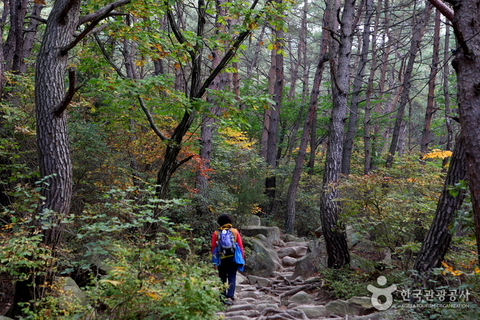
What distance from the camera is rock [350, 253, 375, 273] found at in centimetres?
626

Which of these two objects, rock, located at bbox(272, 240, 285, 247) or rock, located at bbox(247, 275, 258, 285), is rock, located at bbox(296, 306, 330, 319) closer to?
rock, located at bbox(247, 275, 258, 285)

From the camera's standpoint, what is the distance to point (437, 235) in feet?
15.0

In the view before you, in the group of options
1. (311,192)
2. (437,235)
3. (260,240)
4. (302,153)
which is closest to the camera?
Answer: (437,235)

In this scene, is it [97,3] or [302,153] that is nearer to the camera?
[97,3]

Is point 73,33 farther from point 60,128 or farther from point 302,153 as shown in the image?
point 302,153

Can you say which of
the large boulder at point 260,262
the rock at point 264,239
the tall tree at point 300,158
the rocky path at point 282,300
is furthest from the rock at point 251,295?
the tall tree at point 300,158

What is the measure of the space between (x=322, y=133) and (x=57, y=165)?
1569 centimetres

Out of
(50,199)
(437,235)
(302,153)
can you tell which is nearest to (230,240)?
(50,199)

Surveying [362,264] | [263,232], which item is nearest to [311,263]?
[362,264]

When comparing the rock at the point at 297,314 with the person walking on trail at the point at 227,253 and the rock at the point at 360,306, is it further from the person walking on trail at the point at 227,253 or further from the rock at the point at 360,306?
the person walking on trail at the point at 227,253

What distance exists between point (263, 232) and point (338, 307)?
5.60 metres

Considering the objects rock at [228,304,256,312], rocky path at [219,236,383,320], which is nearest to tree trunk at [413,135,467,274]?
rocky path at [219,236,383,320]

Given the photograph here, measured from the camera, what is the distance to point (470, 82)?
2717 mm

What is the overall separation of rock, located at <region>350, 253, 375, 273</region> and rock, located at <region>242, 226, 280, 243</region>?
4184 mm
